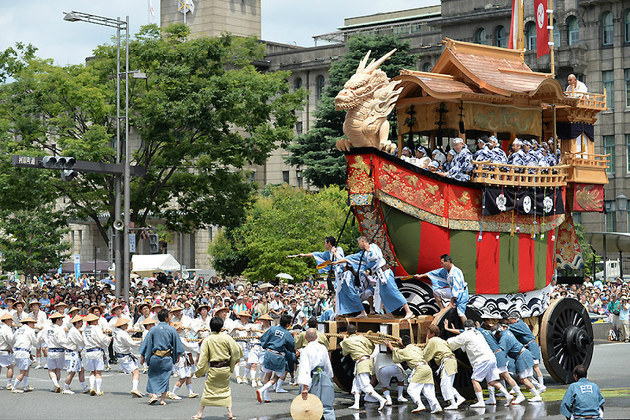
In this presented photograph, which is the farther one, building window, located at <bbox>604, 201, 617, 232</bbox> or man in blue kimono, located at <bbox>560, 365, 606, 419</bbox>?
building window, located at <bbox>604, 201, 617, 232</bbox>

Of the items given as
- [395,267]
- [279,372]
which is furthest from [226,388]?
[395,267]

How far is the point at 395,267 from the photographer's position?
59.4ft

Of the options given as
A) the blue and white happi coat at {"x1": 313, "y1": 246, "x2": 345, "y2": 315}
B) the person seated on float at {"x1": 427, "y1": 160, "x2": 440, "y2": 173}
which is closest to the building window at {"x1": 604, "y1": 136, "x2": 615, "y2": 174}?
the person seated on float at {"x1": 427, "y1": 160, "x2": 440, "y2": 173}

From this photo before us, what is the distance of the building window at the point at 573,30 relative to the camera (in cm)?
6144

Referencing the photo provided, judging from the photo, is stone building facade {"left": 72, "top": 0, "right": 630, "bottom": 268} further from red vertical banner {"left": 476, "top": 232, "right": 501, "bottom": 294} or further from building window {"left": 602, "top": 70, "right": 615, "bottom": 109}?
red vertical banner {"left": 476, "top": 232, "right": 501, "bottom": 294}

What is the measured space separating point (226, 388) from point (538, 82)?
890 centimetres

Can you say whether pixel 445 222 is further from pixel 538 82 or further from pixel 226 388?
pixel 226 388

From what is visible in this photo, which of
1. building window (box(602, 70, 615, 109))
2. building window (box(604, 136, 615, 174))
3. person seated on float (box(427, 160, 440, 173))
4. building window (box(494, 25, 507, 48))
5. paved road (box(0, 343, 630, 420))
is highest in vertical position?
building window (box(494, 25, 507, 48))

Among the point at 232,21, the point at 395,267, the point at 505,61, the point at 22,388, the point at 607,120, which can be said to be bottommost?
the point at 22,388

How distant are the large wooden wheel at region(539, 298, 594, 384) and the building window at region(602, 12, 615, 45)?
4493cm

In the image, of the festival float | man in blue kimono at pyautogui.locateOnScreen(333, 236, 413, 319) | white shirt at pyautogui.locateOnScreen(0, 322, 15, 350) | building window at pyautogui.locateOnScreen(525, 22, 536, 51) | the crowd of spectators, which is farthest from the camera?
building window at pyautogui.locateOnScreen(525, 22, 536, 51)

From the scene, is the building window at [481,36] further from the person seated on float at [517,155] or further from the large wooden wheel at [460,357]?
the large wooden wheel at [460,357]

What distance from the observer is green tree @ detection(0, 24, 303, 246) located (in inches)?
1364

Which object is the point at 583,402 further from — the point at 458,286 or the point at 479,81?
the point at 479,81
